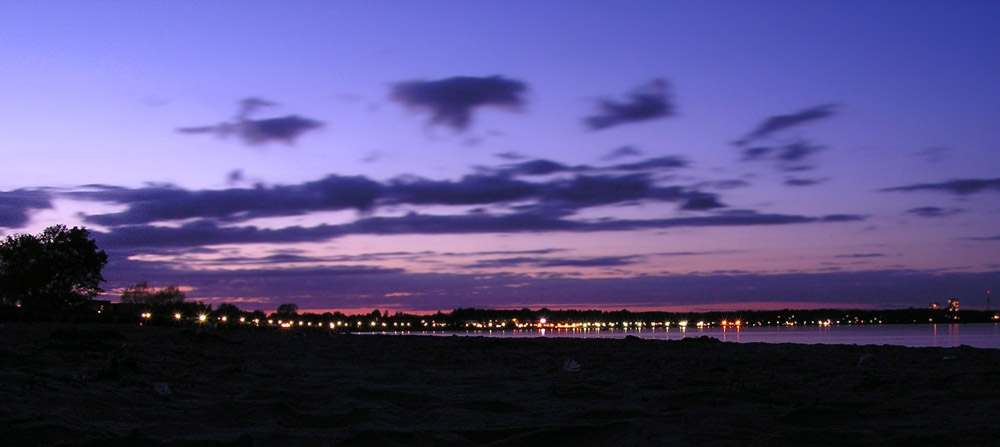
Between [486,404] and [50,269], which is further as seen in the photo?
[50,269]

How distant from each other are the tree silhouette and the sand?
4916 centimetres

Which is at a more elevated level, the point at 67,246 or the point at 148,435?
the point at 67,246

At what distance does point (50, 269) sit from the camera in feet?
185

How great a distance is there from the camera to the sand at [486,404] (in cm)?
608

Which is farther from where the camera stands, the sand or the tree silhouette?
the tree silhouette

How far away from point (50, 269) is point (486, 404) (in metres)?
57.9

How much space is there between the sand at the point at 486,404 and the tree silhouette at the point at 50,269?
49.2 meters

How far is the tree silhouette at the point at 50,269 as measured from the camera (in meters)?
56.1

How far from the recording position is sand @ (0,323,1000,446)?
239 inches

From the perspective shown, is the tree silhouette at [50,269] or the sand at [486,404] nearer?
the sand at [486,404]

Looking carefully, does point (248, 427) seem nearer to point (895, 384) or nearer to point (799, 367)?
point (895, 384)

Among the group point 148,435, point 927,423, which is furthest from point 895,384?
point 148,435

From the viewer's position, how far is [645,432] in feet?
20.9

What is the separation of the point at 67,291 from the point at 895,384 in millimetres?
60293
